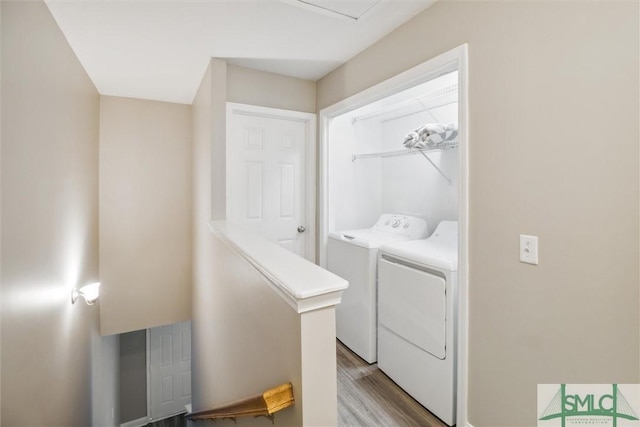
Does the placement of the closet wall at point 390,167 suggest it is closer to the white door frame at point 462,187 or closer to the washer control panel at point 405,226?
the washer control panel at point 405,226

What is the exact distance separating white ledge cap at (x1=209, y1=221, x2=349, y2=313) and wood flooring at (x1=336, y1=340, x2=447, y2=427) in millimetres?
1299

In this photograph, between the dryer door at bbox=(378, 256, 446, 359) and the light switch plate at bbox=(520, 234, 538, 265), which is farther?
the dryer door at bbox=(378, 256, 446, 359)

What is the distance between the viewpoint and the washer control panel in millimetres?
2715

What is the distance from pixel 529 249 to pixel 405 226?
1452 mm

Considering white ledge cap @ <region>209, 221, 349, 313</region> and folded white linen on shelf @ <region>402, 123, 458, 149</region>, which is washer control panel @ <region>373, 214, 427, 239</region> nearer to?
folded white linen on shelf @ <region>402, 123, 458, 149</region>

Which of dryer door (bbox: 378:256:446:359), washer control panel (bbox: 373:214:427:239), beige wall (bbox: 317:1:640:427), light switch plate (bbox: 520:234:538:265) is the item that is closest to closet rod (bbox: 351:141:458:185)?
washer control panel (bbox: 373:214:427:239)

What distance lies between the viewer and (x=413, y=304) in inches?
81.2

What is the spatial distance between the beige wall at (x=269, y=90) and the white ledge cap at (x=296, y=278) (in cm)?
175

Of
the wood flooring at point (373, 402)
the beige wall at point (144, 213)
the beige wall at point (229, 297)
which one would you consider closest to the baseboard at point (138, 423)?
the beige wall at point (229, 297)

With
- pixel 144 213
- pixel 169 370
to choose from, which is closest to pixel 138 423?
pixel 169 370

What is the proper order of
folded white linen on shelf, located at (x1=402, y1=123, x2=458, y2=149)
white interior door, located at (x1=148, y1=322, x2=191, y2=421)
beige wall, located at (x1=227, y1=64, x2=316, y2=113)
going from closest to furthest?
folded white linen on shelf, located at (x1=402, y1=123, x2=458, y2=149) < beige wall, located at (x1=227, y1=64, x2=316, y2=113) < white interior door, located at (x1=148, y1=322, x2=191, y2=421)

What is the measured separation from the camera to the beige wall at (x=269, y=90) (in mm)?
2689

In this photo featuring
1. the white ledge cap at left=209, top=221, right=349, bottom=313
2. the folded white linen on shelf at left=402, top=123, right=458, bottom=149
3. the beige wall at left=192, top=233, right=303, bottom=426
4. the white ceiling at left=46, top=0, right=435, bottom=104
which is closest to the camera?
the white ledge cap at left=209, top=221, right=349, bottom=313

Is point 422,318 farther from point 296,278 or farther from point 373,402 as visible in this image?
point 296,278
